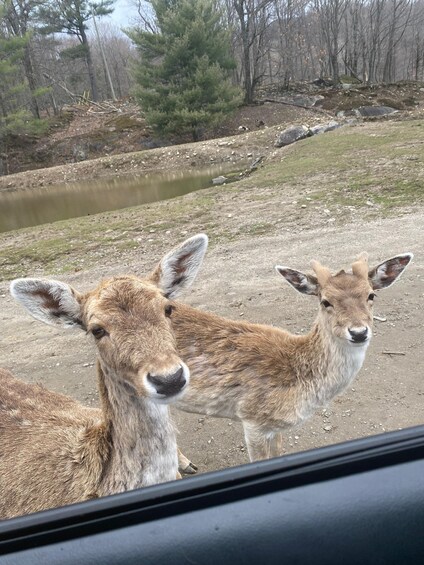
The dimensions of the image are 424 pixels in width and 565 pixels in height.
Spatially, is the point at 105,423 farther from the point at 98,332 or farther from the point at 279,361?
the point at 279,361

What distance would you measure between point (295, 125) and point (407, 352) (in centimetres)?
2236

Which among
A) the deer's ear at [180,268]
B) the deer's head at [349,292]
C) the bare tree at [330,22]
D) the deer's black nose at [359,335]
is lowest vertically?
the deer's black nose at [359,335]

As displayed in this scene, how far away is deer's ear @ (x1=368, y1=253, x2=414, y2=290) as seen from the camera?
13.2 ft

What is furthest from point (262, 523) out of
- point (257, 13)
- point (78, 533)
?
point (257, 13)

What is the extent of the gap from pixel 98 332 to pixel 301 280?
2243 millimetres

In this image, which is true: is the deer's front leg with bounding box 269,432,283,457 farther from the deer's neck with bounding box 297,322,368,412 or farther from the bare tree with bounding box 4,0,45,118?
the bare tree with bounding box 4,0,45,118

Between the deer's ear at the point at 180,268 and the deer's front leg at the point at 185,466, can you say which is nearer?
the deer's ear at the point at 180,268

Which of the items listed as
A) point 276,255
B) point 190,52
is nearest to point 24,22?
point 190,52

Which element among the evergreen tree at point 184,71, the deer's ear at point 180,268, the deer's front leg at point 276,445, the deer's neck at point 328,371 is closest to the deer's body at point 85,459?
the deer's ear at point 180,268

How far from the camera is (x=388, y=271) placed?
161 inches

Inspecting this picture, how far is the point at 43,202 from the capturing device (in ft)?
72.8

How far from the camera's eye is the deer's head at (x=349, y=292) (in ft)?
11.7

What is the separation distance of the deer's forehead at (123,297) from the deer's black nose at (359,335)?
1639 millimetres

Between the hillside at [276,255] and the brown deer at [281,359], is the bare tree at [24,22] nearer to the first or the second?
the hillside at [276,255]
